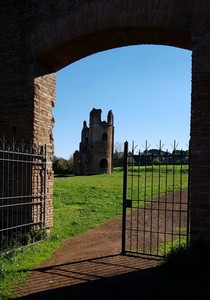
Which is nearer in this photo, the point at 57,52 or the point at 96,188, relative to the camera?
the point at 57,52

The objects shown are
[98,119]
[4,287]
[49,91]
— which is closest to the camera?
[4,287]

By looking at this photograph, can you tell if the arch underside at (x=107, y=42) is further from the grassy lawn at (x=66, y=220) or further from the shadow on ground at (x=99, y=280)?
the shadow on ground at (x=99, y=280)

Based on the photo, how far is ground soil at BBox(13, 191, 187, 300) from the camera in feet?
16.7

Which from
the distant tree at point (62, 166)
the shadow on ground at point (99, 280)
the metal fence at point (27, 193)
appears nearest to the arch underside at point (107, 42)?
the metal fence at point (27, 193)

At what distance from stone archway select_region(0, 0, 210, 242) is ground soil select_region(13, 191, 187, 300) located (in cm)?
125

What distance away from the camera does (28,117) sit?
8.39 metres

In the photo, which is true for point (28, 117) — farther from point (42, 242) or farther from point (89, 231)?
point (89, 231)

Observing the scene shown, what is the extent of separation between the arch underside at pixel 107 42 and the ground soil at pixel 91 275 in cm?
449

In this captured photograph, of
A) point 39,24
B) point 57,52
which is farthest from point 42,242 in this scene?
point 39,24

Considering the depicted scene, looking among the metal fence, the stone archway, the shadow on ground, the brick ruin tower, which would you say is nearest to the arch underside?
the stone archway

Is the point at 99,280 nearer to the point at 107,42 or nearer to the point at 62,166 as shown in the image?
the point at 107,42

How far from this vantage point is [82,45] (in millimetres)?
8375

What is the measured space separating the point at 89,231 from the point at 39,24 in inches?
216

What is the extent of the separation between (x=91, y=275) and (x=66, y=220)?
16.5 ft
